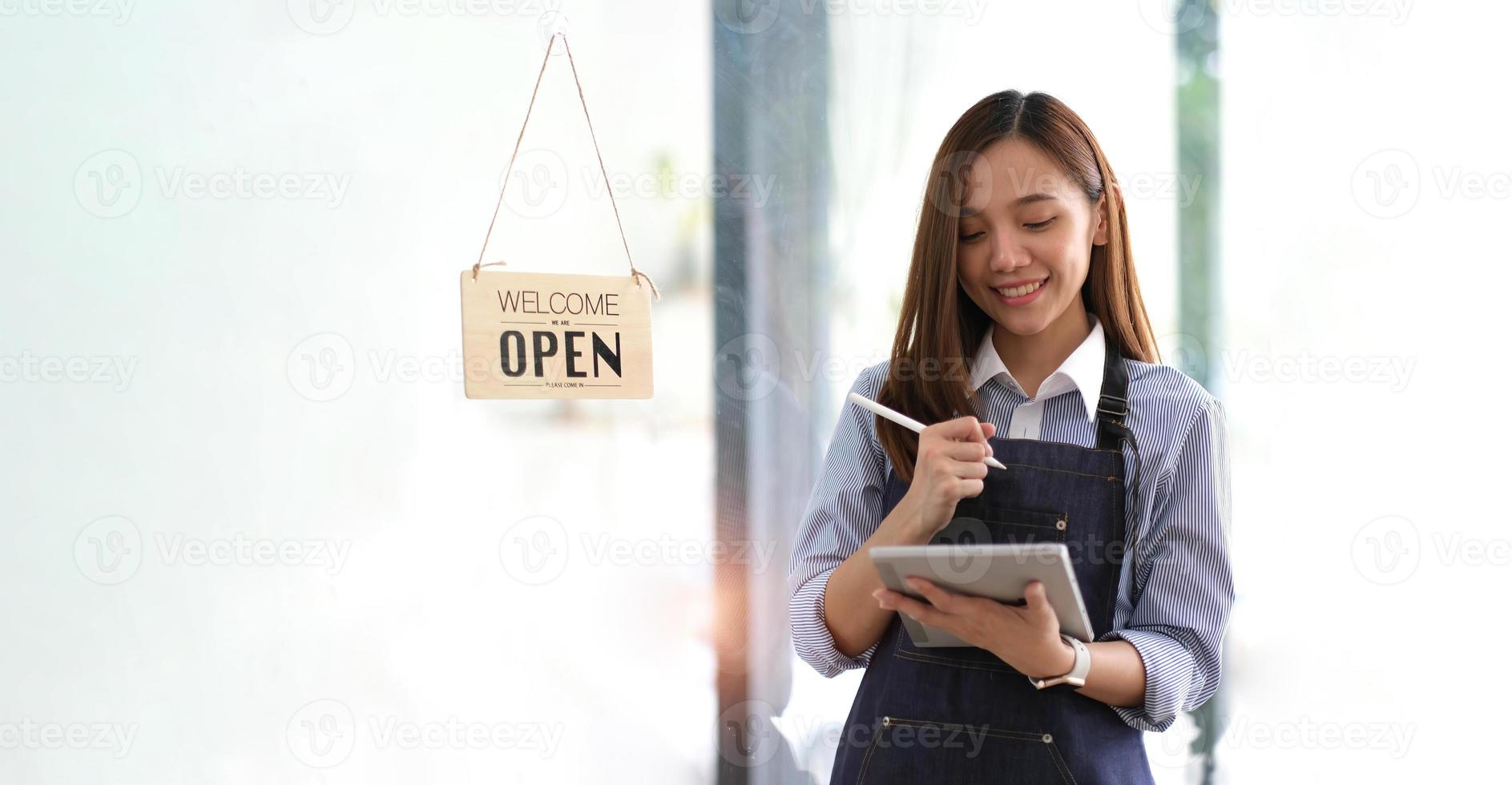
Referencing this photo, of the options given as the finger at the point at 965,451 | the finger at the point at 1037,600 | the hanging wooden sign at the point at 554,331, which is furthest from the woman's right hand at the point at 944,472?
the hanging wooden sign at the point at 554,331

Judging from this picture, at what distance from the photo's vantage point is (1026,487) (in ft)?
3.66

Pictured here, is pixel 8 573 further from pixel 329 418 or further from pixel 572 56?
pixel 572 56

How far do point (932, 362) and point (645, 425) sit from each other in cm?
54

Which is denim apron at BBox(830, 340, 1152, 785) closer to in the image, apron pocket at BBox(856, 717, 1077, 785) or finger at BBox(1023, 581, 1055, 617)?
apron pocket at BBox(856, 717, 1077, 785)

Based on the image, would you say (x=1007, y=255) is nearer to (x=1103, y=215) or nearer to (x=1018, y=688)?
(x=1103, y=215)

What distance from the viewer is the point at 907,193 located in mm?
1707

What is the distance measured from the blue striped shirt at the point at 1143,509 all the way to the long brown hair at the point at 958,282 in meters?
0.03

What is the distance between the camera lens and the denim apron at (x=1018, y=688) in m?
1.06

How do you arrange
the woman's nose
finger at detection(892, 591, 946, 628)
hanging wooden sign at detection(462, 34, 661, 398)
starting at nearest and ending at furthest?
finger at detection(892, 591, 946, 628)
the woman's nose
hanging wooden sign at detection(462, 34, 661, 398)

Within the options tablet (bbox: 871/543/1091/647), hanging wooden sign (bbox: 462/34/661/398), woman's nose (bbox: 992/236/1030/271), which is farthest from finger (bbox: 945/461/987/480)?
hanging wooden sign (bbox: 462/34/661/398)

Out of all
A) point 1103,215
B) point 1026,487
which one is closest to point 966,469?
point 1026,487

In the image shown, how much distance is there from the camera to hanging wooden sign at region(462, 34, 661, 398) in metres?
1.43

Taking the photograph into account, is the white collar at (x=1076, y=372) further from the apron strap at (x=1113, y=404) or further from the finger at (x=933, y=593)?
the finger at (x=933, y=593)

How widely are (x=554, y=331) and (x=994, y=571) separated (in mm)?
764
